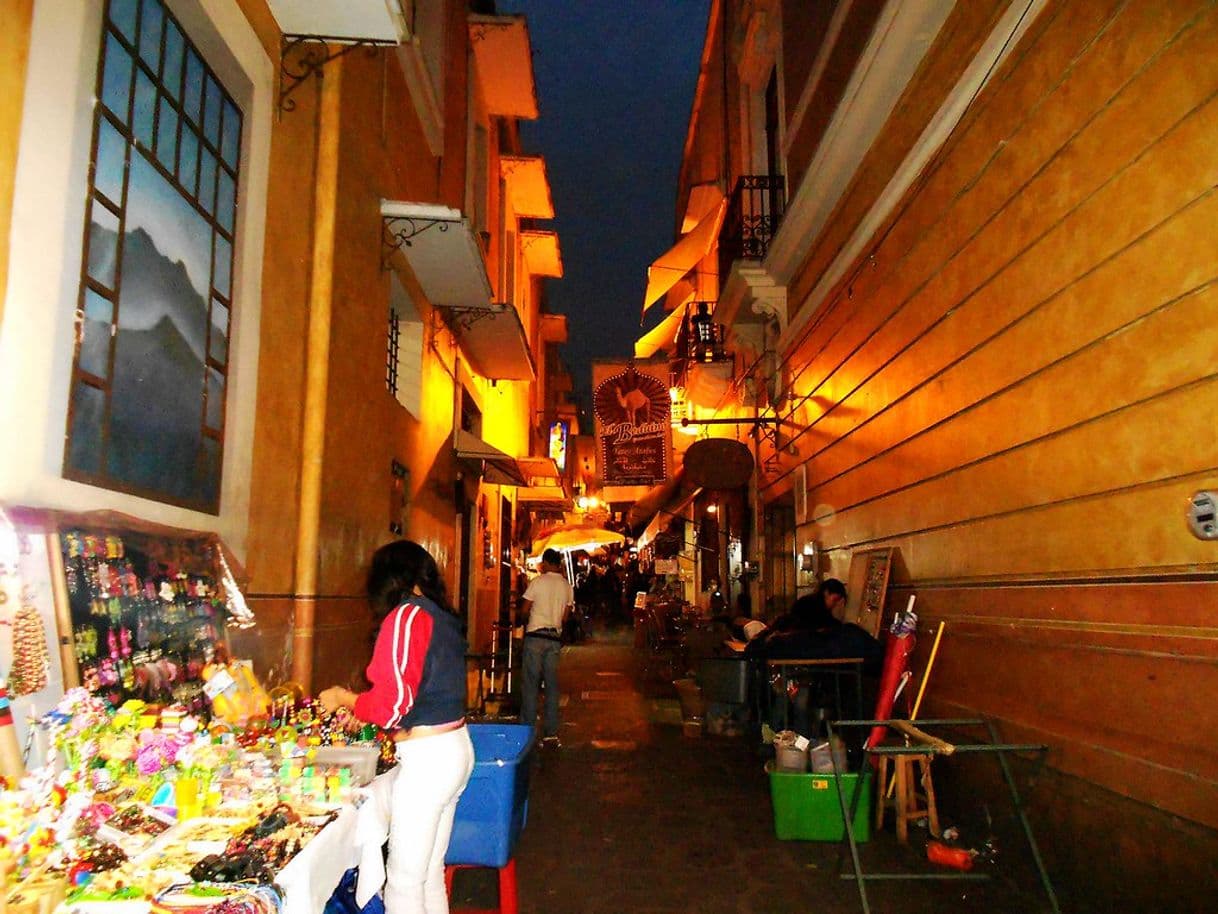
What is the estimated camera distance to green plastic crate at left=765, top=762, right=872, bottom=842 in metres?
5.89

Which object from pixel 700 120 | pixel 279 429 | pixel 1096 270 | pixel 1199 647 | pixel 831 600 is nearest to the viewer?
pixel 1199 647

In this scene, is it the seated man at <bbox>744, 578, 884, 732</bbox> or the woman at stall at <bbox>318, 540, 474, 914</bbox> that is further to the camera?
the seated man at <bbox>744, 578, 884, 732</bbox>

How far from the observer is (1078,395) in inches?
178

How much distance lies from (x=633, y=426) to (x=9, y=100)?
11.9 m

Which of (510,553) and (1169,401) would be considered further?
(510,553)

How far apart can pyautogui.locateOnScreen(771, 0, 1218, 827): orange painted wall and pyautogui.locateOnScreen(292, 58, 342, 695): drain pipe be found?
4.34 meters

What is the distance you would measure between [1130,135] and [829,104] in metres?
5.94

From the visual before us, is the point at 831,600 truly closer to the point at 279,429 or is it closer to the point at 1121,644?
the point at 1121,644

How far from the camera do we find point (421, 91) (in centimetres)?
855

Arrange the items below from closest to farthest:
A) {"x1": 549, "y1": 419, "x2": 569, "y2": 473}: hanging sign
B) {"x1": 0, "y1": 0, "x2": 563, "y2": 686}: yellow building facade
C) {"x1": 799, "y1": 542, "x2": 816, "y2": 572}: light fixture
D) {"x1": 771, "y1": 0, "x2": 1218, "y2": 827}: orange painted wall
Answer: {"x1": 0, "y1": 0, "x2": 563, "y2": 686}: yellow building facade, {"x1": 771, "y1": 0, "x2": 1218, "y2": 827}: orange painted wall, {"x1": 799, "y1": 542, "x2": 816, "y2": 572}: light fixture, {"x1": 549, "y1": 419, "x2": 569, "y2": 473}: hanging sign

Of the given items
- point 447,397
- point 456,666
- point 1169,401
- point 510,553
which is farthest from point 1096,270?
point 510,553

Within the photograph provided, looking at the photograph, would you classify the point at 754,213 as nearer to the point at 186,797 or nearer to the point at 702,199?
the point at 702,199

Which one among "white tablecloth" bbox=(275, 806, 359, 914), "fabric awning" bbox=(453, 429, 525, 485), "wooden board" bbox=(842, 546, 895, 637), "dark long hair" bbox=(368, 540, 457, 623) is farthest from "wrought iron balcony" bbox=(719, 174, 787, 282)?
"white tablecloth" bbox=(275, 806, 359, 914)

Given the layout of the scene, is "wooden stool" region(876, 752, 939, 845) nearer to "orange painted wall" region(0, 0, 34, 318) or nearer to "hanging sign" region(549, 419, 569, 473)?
"orange painted wall" region(0, 0, 34, 318)
